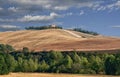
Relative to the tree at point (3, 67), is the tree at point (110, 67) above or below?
below

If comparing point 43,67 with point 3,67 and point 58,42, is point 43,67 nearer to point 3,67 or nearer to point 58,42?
point 3,67

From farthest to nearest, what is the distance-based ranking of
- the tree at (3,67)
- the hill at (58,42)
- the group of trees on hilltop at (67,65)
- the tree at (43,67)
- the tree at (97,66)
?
the hill at (58,42) → the tree at (43,67) → the tree at (97,66) → the group of trees on hilltop at (67,65) → the tree at (3,67)

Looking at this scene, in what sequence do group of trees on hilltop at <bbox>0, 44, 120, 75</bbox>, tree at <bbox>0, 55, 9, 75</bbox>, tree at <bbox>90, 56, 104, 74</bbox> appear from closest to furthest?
tree at <bbox>0, 55, 9, 75</bbox>
group of trees on hilltop at <bbox>0, 44, 120, 75</bbox>
tree at <bbox>90, 56, 104, 74</bbox>

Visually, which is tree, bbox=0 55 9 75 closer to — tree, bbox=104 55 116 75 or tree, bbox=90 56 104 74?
tree, bbox=90 56 104 74

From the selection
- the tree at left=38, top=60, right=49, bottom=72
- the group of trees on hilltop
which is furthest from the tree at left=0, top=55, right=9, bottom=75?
the tree at left=38, top=60, right=49, bottom=72

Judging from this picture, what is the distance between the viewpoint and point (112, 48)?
14662 cm

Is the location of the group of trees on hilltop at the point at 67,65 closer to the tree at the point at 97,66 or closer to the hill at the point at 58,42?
the tree at the point at 97,66

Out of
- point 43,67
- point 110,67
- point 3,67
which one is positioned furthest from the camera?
point 43,67

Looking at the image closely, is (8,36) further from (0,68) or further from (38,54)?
(0,68)

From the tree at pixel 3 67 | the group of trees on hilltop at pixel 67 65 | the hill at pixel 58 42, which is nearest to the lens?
the tree at pixel 3 67

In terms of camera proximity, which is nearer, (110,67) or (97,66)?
(110,67)

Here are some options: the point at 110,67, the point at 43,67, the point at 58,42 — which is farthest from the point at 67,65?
the point at 58,42

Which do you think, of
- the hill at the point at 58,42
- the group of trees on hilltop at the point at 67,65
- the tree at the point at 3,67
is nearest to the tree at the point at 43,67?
the group of trees on hilltop at the point at 67,65

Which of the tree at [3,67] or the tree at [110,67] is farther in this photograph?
the tree at [110,67]
